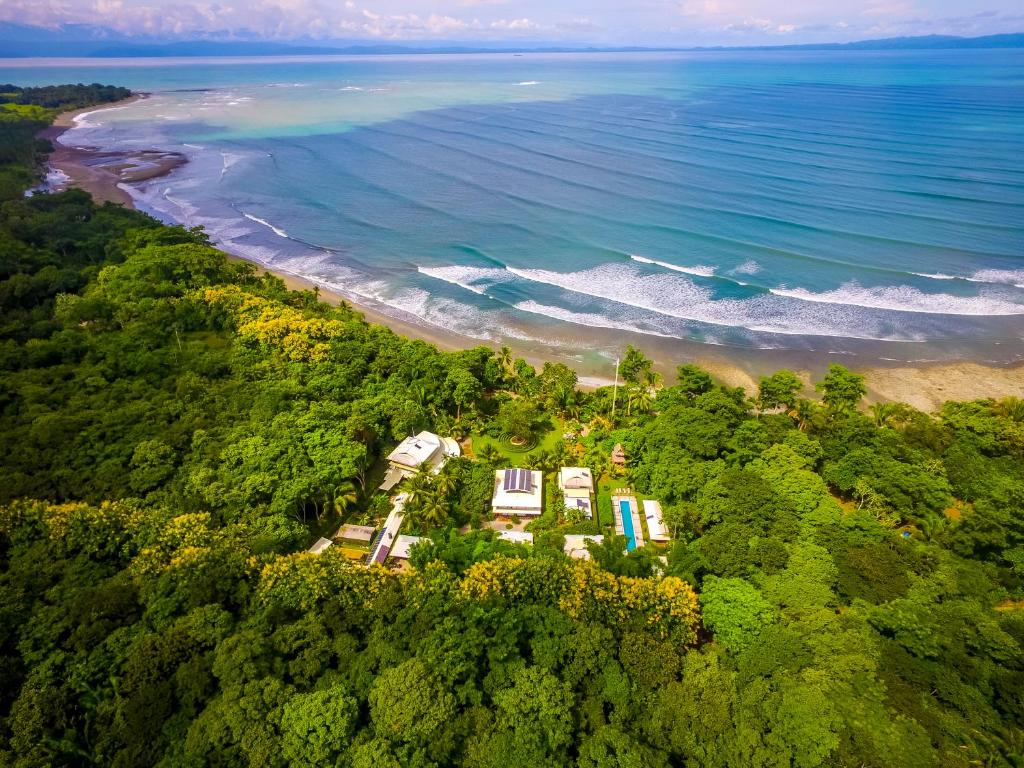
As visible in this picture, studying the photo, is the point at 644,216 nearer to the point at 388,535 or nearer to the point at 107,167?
the point at 388,535

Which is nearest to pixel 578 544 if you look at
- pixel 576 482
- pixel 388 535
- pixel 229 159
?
pixel 576 482

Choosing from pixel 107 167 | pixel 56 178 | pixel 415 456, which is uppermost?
pixel 107 167

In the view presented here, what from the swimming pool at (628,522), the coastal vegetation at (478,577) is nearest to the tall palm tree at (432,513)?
the coastal vegetation at (478,577)

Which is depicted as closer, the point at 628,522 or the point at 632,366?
the point at 628,522

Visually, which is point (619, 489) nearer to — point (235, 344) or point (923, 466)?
point (923, 466)

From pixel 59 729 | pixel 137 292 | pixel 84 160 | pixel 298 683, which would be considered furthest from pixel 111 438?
pixel 84 160

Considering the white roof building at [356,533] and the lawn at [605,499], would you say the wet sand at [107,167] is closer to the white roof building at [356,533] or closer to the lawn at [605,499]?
the white roof building at [356,533]

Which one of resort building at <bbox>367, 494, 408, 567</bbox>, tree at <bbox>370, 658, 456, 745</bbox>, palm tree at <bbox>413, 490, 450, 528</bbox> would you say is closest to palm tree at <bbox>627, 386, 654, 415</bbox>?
palm tree at <bbox>413, 490, 450, 528</bbox>
